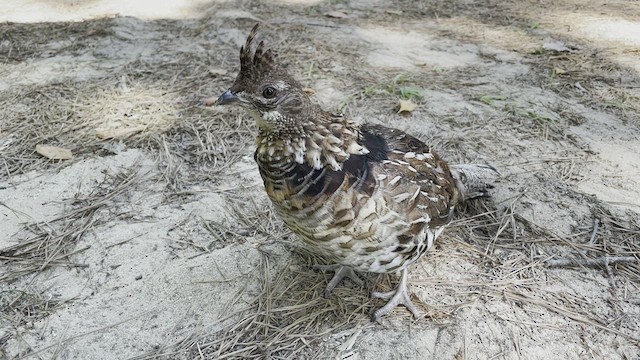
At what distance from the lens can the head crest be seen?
85.6 inches

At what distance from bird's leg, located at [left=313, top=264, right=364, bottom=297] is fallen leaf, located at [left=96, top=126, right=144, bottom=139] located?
204cm

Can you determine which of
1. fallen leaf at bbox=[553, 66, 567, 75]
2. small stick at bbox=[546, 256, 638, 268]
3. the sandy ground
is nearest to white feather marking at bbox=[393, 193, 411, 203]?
the sandy ground

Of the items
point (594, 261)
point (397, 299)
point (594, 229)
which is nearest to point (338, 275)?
point (397, 299)

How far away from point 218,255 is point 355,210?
122 centimetres

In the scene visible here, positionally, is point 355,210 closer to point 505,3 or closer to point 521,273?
point 521,273

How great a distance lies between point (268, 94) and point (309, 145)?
12.1 inches

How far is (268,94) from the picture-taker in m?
2.23

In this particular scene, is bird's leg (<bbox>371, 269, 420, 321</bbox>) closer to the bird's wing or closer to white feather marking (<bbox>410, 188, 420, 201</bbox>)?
the bird's wing

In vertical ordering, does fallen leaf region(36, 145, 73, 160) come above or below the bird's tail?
below

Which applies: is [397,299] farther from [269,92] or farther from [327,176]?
[269,92]

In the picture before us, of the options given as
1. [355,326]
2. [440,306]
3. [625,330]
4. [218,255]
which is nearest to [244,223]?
[218,255]

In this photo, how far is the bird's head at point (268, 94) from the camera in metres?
2.21

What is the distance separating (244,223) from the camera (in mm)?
3309

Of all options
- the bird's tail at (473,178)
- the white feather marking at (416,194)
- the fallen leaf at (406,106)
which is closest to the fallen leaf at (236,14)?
the fallen leaf at (406,106)
